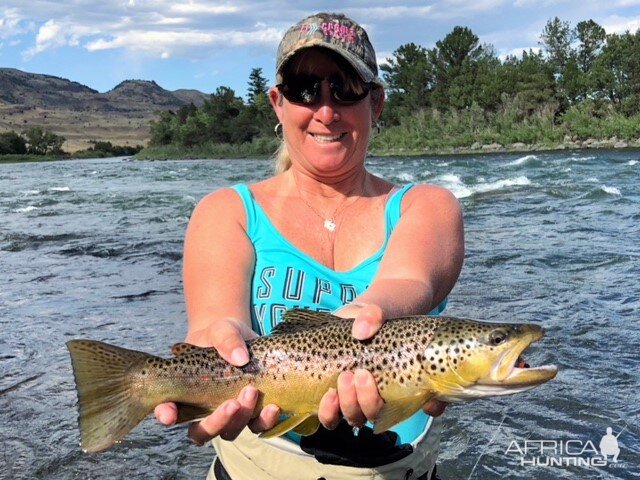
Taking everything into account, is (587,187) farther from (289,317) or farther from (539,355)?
(289,317)

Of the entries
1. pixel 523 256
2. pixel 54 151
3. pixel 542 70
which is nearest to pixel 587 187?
pixel 523 256

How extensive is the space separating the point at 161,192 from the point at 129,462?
26.5m

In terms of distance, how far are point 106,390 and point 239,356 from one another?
533 mm

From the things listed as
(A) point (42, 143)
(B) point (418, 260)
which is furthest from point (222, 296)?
(A) point (42, 143)

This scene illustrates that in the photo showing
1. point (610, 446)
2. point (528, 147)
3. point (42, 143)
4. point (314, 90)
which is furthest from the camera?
point (42, 143)

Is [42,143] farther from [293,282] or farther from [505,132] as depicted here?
[293,282]

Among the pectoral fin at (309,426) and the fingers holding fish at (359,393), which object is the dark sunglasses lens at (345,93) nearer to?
the fingers holding fish at (359,393)

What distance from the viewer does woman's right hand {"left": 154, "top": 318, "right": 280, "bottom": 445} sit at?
2.79 m

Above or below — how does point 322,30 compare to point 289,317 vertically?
above

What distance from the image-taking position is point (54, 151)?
165500 mm

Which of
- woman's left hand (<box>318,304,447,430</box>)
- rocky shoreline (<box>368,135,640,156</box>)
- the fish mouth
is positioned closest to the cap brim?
woman's left hand (<box>318,304,447,430</box>)

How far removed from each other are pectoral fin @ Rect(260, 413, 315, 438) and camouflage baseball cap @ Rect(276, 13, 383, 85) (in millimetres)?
1468

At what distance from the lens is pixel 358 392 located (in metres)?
2.79

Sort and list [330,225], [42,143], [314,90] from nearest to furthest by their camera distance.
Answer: [314,90]
[330,225]
[42,143]
